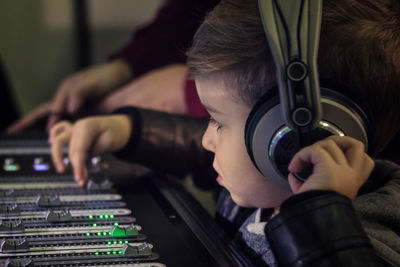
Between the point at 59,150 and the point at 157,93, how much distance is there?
1.69ft

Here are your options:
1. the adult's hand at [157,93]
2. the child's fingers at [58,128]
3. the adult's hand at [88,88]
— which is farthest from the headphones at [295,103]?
the adult's hand at [88,88]

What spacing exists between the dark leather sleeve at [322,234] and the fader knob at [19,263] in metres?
0.23

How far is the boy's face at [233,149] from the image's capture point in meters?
0.55

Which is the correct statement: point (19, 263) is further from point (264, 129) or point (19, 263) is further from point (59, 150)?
point (59, 150)

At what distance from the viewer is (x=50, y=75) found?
238 centimetres

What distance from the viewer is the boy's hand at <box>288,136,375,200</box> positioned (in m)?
0.45

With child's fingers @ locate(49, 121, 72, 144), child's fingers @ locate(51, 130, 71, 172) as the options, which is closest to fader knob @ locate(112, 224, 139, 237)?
child's fingers @ locate(51, 130, 71, 172)

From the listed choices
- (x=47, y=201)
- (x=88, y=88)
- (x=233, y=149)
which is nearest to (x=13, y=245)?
(x=47, y=201)

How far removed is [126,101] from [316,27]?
1.02 meters

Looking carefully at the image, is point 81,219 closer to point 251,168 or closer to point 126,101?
point 251,168

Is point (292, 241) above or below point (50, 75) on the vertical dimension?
above

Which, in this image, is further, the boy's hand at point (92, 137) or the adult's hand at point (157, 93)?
the adult's hand at point (157, 93)

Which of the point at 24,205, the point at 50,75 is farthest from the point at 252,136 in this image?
the point at 50,75

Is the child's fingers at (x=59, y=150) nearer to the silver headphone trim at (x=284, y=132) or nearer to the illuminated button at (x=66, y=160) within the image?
the illuminated button at (x=66, y=160)
